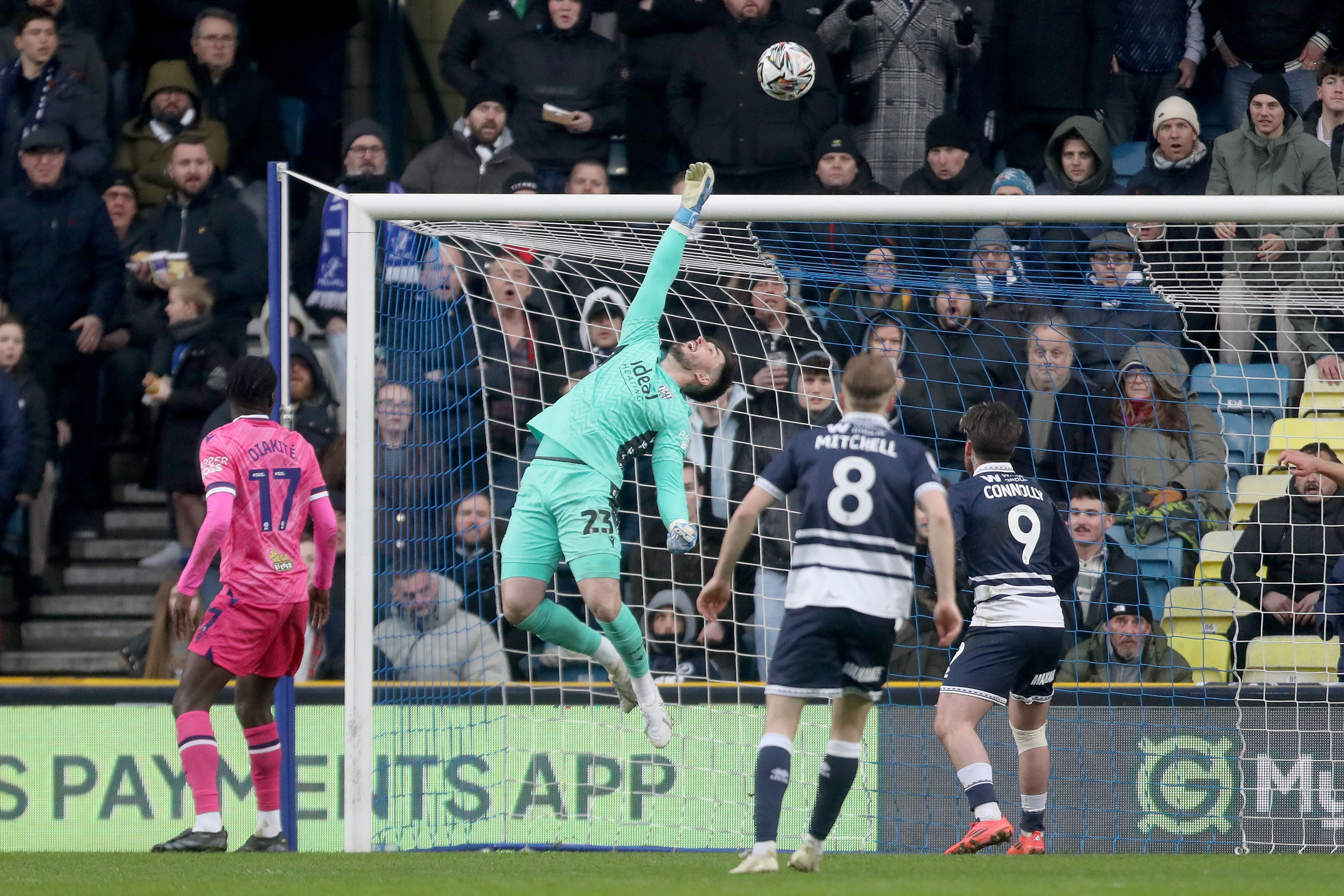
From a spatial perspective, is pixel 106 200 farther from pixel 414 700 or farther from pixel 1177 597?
pixel 1177 597

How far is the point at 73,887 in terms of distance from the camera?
5.23 m

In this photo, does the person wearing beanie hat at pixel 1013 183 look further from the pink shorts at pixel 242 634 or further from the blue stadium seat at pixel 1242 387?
the pink shorts at pixel 242 634

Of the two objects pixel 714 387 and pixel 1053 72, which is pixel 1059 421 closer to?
pixel 714 387

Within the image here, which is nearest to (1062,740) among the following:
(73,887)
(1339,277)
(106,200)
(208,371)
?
(1339,277)

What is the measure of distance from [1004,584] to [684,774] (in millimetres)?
2227

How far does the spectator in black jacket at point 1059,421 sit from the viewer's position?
8.59 m

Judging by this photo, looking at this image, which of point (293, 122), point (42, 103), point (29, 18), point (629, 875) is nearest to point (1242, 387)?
point (629, 875)

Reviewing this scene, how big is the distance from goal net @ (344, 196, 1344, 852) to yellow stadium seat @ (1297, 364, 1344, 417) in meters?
0.04

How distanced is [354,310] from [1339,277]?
4.76 m

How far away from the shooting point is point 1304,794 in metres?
7.81

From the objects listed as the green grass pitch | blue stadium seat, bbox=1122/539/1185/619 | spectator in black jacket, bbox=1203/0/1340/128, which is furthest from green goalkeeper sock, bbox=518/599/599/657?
spectator in black jacket, bbox=1203/0/1340/128

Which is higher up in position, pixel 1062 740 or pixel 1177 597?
pixel 1177 597

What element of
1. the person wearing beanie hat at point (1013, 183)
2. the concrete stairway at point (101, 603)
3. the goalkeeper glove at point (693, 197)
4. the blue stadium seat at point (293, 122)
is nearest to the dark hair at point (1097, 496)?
the person wearing beanie hat at point (1013, 183)

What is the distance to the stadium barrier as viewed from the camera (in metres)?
7.80
